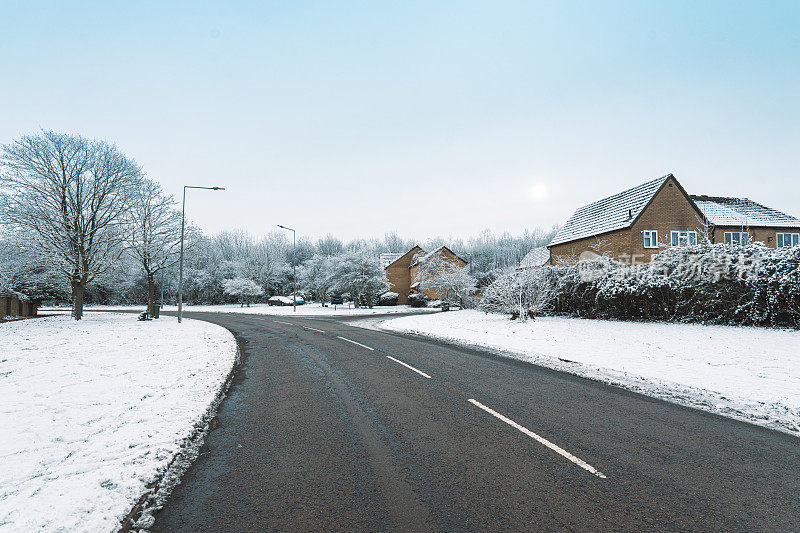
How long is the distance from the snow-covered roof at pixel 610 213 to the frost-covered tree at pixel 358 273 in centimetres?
1811

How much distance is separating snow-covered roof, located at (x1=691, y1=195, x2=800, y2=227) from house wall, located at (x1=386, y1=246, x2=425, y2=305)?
3187 cm

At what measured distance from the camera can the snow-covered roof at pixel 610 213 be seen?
2980cm

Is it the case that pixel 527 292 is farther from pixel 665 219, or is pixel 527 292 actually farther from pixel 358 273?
pixel 358 273

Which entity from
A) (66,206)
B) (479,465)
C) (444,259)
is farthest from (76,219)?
(444,259)

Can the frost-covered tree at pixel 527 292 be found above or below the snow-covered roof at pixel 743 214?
below

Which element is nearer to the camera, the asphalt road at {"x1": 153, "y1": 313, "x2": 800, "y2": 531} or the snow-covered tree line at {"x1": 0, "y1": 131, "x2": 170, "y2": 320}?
the asphalt road at {"x1": 153, "y1": 313, "x2": 800, "y2": 531}

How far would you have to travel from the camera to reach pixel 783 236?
32688 mm

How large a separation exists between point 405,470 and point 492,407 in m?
2.63

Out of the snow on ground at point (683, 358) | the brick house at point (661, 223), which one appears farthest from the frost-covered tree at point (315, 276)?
the snow on ground at point (683, 358)

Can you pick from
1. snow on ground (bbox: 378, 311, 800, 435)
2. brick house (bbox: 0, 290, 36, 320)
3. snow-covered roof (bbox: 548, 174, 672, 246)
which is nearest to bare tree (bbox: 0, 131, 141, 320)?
brick house (bbox: 0, 290, 36, 320)

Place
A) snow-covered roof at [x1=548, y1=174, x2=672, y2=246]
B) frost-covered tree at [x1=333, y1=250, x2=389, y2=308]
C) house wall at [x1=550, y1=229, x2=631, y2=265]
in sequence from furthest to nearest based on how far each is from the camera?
1. frost-covered tree at [x1=333, y1=250, x2=389, y2=308]
2. snow-covered roof at [x1=548, y1=174, x2=672, y2=246]
3. house wall at [x1=550, y1=229, x2=631, y2=265]

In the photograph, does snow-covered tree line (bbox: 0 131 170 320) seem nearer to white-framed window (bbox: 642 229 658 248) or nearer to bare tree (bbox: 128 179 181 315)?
bare tree (bbox: 128 179 181 315)

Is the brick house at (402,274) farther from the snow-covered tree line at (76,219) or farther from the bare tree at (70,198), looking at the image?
the bare tree at (70,198)

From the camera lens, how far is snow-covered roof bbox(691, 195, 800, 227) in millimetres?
32594
